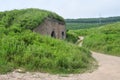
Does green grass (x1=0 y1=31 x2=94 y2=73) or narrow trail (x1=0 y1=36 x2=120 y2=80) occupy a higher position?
green grass (x1=0 y1=31 x2=94 y2=73)

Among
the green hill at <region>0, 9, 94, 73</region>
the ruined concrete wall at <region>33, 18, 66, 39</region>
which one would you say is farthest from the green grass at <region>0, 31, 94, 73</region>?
the ruined concrete wall at <region>33, 18, 66, 39</region>

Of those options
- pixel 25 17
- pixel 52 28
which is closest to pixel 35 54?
pixel 25 17

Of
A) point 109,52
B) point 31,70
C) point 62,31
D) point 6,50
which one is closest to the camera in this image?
point 31,70

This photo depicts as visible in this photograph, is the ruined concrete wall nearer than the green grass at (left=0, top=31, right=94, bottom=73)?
No

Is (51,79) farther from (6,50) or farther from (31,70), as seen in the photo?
(6,50)

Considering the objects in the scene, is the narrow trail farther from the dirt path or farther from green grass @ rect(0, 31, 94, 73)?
green grass @ rect(0, 31, 94, 73)

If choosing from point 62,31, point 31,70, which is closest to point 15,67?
point 31,70

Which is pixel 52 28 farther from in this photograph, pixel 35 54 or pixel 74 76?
pixel 74 76

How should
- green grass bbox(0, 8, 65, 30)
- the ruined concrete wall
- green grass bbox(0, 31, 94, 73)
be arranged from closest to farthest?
green grass bbox(0, 31, 94, 73), green grass bbox(0, 8, 65, 30), the ruined concrete wall

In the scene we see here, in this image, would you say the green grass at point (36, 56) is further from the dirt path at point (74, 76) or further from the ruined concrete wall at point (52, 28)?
the ruined concrete wall at point (52, 28)

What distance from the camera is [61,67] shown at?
13.1m

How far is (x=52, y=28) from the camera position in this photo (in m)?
24.4

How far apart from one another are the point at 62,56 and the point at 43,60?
107 cm

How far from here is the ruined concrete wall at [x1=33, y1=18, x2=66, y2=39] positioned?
873 inches
